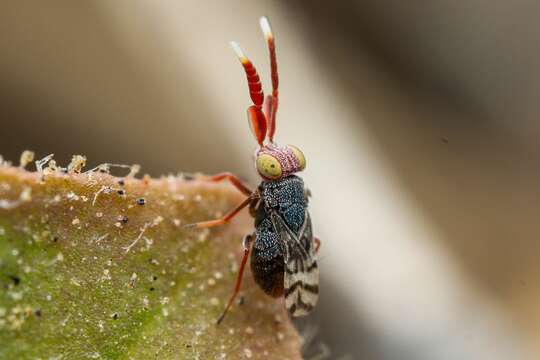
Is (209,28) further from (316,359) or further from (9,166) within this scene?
(9,166)

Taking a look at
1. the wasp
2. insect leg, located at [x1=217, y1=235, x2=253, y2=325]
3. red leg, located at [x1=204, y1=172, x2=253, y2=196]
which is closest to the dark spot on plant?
insect leg, located at [x1=217, y1=235, x2=253, y2=325]

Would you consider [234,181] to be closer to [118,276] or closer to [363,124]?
[118,276]

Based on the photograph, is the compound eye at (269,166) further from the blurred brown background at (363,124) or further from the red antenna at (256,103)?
the blurred brown background at (363,124)

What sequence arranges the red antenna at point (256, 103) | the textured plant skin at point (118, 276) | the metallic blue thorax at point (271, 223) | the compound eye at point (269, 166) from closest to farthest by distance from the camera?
the textured plant skin at point (118, 276)
the metallic blue thorax at point (271, 223)
the red antenna at point (256, 103)
the compound eye at point (269, 166)

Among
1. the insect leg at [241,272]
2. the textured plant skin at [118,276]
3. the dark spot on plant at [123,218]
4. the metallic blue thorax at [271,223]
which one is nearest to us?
the textured plant skin at [118,276]

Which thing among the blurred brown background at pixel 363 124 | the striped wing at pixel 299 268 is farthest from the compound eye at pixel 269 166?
the blurred brown background at pixel 363 124

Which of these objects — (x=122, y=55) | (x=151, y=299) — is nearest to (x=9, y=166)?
(x=151, y=299)
